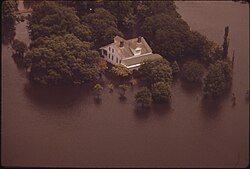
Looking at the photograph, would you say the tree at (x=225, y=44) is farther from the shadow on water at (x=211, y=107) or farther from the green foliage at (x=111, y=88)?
the green foliage at (x=111, y=88)

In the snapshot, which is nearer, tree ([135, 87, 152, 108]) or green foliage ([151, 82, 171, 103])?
tree ([135, 87, 152, 108])

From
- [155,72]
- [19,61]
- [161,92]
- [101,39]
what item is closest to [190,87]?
[155,72]

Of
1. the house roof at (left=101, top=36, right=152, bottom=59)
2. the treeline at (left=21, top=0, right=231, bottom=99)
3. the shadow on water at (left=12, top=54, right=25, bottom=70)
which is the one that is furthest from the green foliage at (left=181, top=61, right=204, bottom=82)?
the shadow on water at (left=12, top=54, right=25, bottom=70)

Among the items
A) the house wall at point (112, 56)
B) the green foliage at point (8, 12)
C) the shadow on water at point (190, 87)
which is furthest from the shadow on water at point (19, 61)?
the shadow on water at point (190, 87)

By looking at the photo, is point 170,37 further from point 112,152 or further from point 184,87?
point 112,152

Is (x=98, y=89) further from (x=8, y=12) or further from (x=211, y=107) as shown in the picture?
(x=8, y=12)

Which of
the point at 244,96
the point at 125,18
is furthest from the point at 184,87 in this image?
the point at 125,18

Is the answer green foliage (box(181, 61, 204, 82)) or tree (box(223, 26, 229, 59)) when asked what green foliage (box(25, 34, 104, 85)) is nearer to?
green foliage (box(181, 61, 204, 82))
